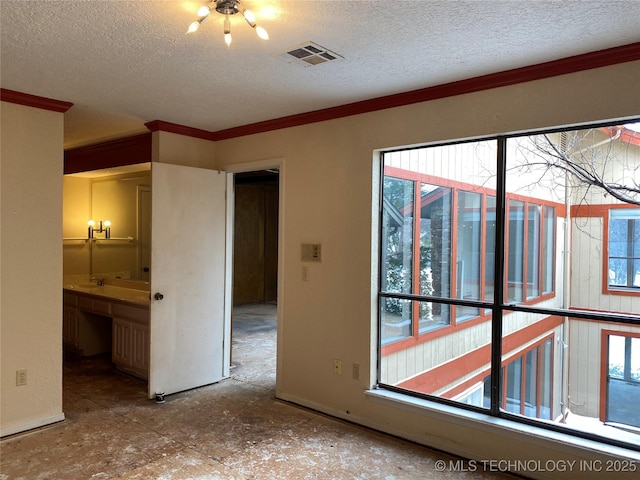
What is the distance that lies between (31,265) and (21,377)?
80 centimetres

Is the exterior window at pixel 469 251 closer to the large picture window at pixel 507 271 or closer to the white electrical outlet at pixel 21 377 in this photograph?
the large picture window at pixel 507 271

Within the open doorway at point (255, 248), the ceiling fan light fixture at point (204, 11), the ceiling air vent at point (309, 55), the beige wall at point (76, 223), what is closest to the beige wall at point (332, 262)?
the ceiling air vent at point (309, 55)

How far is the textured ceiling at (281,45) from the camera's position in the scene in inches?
76.4

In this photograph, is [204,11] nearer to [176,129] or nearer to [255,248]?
[176,129]

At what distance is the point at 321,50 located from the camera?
2.37m

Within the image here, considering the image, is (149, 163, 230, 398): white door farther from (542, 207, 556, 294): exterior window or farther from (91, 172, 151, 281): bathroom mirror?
(542, 207, 556, 294): exterior window

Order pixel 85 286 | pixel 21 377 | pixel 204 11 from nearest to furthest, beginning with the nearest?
pixel 204 11, pixel 21 377, pixel 85 286

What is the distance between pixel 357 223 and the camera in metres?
3.34

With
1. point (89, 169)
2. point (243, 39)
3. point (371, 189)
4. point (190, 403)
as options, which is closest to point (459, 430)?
point (371, 189)

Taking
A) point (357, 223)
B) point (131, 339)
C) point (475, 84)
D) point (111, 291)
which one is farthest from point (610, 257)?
point (111, 291)

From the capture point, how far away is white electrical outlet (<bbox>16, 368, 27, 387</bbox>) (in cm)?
313

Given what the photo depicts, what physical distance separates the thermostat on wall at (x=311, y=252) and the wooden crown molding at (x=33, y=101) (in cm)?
214

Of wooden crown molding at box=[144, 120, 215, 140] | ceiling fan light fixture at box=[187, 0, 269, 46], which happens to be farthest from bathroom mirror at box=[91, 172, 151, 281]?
ceiling fan light fixture at box=[187, 0, 269, 46]

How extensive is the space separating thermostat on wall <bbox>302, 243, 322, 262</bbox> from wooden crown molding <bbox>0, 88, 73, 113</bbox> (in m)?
2.14
